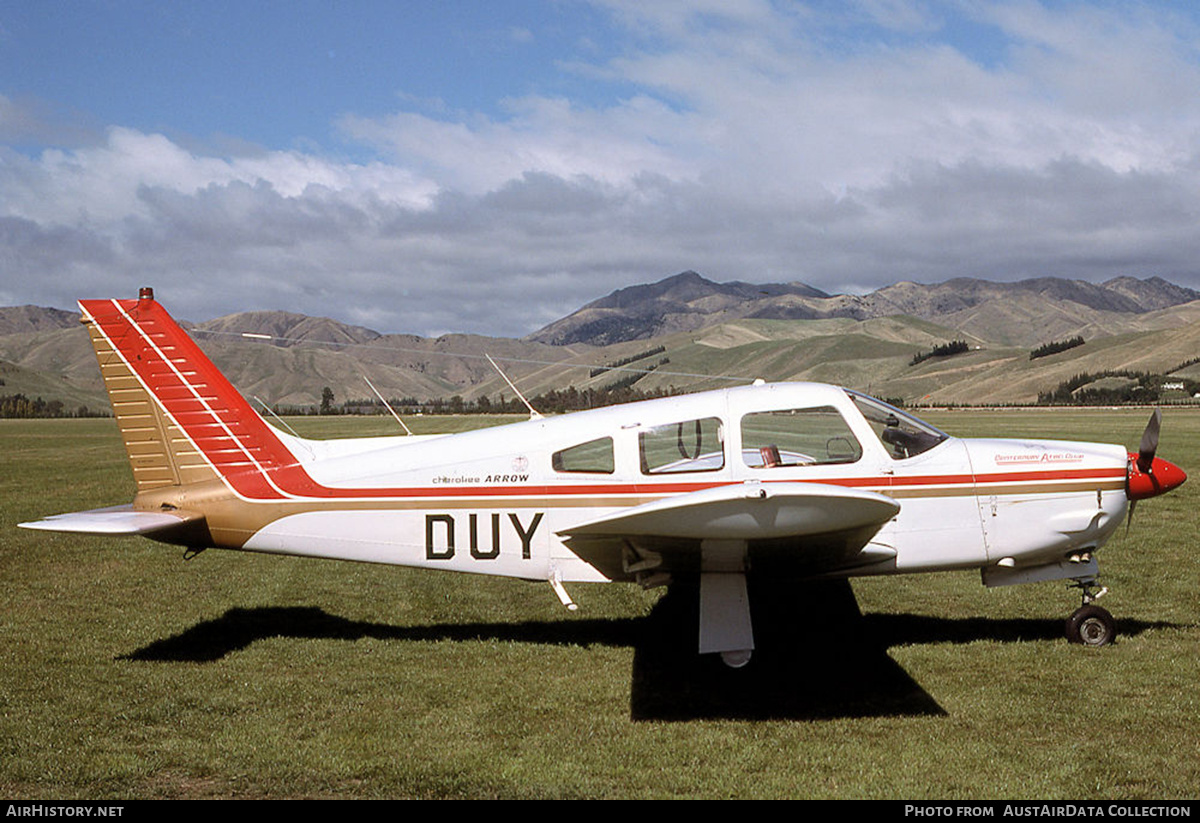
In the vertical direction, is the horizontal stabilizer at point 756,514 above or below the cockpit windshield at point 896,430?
below

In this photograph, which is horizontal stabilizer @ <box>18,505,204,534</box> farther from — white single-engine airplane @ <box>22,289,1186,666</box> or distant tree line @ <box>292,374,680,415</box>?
distant tree line @ <box>292,374,680,415</box>

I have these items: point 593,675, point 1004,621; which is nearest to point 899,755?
point 593,675

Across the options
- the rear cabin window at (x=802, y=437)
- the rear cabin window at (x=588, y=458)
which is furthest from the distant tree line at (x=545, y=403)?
the rear cabin window at (x=802, y=437)

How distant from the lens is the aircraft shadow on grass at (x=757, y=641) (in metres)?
6.95

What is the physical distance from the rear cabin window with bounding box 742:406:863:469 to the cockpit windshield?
0.25 metres

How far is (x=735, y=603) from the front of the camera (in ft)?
23.9

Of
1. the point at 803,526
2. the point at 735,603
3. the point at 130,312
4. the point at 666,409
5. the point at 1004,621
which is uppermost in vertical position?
the point at 130,312

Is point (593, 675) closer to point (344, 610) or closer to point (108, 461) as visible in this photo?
point (344, 610)

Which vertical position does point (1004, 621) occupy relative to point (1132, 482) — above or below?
below

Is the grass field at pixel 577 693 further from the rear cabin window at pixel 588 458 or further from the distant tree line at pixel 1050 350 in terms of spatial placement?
the distant tree line at pixel 1050 350

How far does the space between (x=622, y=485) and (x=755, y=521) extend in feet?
6.08

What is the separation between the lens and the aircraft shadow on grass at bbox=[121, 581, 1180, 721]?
6.95m

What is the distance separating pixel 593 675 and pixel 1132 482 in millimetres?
4861
